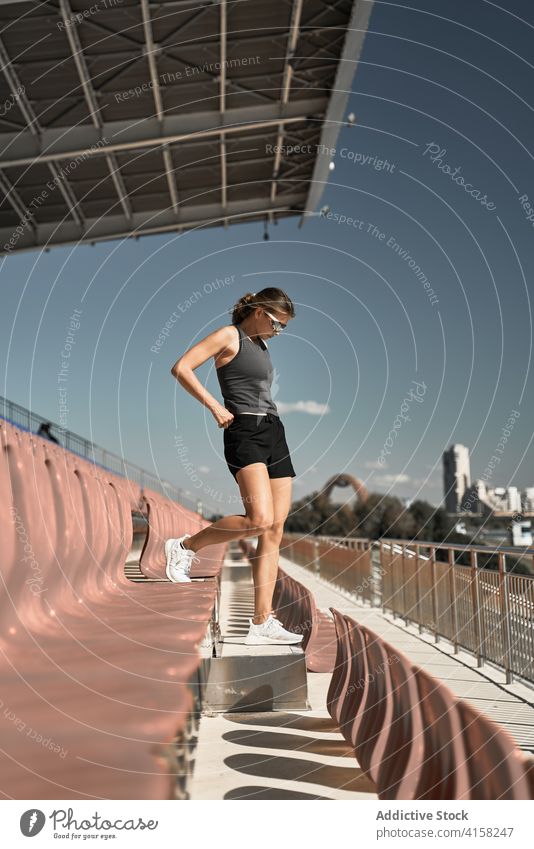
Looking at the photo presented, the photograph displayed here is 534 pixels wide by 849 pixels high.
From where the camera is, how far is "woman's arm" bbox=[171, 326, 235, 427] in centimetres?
338

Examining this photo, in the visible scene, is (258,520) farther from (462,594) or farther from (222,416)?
(462,594)

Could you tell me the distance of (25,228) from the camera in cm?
1822

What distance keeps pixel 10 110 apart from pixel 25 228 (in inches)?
166

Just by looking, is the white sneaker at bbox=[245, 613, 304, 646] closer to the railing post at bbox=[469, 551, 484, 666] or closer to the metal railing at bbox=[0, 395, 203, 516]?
the railing post at bbox=[469, 551, 484, 666]

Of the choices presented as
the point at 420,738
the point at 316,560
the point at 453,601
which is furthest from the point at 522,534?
the point at 316,560

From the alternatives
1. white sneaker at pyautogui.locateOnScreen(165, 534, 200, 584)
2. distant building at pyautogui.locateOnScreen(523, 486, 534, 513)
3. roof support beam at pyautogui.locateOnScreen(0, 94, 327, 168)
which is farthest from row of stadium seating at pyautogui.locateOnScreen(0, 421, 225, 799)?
roof support beam at pyautogui.locateOnScreen(0, 94, 327, 168)

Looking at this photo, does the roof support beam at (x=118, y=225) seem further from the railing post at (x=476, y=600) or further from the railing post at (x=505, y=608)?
the railing post at (x=505, y=608)

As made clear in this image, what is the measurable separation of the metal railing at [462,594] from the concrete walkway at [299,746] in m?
0.33

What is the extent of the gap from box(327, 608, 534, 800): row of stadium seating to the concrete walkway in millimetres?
229

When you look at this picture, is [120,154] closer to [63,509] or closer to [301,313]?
[301,313]

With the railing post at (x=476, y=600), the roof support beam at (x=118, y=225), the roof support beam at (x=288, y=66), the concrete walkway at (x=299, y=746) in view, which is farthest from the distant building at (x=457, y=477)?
the roof support beam at (x=118, y=225)

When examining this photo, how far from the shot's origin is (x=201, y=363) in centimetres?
360

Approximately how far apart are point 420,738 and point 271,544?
6.15ft

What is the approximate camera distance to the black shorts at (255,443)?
11.9 ft
